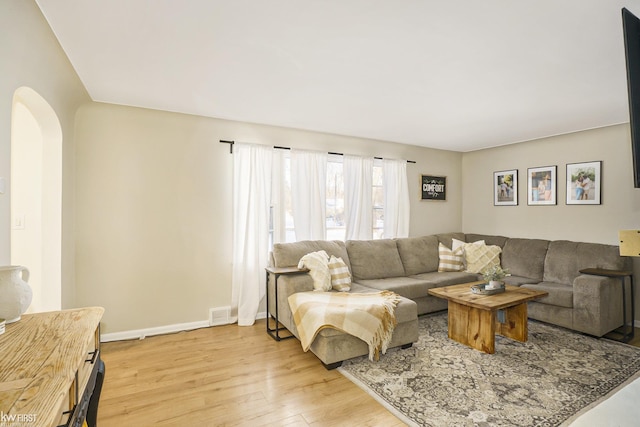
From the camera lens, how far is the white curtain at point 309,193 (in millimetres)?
4273

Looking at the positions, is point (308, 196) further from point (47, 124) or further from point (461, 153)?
point (461, 153)

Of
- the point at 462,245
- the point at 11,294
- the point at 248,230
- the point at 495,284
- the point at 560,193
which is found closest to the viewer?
the point at 11,294

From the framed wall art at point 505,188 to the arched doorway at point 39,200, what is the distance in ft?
18.6

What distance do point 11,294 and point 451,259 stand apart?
465 cm

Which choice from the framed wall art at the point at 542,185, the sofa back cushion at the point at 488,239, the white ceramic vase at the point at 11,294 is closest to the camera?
the white ceramic vase at the point at 11,294

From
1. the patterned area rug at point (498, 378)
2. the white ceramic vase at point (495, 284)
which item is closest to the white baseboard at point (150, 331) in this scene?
the patterned area rug at point (498, 378)

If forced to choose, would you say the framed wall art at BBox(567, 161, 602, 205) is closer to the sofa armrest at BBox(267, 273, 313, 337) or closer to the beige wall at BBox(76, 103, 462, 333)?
the sofa armrest at BBox(267, 273, 313, 337)

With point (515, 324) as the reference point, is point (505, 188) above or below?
above

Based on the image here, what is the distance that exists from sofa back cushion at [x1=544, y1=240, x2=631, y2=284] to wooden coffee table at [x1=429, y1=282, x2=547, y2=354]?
102 cm

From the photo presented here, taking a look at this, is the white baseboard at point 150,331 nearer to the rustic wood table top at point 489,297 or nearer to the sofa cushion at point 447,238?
the rustic wood table top at point 489,297

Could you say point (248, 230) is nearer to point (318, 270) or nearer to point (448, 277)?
point (318, 270)

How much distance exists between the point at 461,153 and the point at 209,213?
4549 mm

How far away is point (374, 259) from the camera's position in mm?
4395

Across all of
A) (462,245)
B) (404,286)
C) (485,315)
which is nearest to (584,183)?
(462,245)
